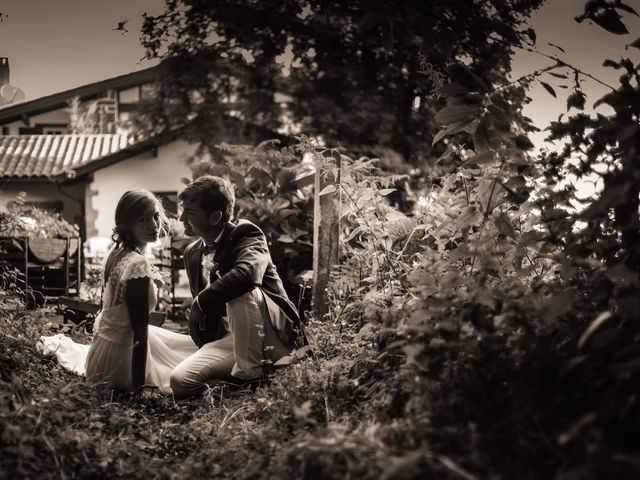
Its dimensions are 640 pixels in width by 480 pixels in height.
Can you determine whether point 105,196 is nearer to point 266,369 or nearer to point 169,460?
point 266,369

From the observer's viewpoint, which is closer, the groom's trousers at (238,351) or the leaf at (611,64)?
the leaf at (611,64)

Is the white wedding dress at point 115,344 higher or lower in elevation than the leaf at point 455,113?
lower

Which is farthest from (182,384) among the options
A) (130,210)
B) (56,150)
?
(56,150)

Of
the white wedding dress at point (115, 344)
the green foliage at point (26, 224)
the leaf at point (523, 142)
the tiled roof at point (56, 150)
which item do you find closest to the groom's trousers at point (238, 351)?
the white wedding dress at point (115, 344)

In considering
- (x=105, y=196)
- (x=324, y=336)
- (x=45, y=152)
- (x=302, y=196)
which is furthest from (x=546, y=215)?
(x=105, y=196)

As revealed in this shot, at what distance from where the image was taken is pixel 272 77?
12312 mm

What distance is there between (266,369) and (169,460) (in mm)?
1465

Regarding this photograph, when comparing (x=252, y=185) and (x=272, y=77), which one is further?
(x=272, y=77)

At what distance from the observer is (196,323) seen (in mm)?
4312

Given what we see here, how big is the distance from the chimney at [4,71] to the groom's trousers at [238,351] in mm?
3756

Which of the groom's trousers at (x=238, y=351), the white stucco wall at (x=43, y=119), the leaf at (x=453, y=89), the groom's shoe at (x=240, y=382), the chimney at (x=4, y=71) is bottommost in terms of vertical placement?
the groom's shoe at (x=240, y=382)

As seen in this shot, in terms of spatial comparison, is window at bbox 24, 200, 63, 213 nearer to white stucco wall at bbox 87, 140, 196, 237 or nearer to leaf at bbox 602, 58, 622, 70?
white stucco wall at bbox 87, 140, 196, 237

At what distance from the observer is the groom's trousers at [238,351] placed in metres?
4.02

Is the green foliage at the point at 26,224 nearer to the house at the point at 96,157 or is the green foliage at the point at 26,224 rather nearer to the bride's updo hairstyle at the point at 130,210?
the bride's updo hairstyle at the point at 130,210
